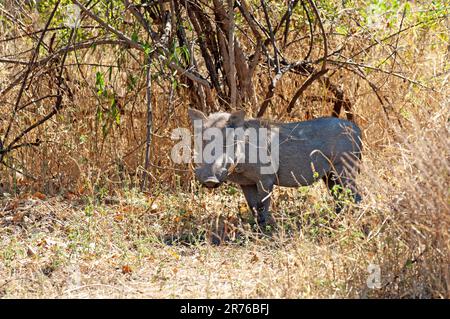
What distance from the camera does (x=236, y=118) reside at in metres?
6.70

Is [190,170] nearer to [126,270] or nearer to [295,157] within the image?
[295,157]

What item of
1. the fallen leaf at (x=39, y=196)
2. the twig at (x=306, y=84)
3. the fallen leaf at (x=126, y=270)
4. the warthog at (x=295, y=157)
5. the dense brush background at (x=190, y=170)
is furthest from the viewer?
the twig at (x=306, y=84)

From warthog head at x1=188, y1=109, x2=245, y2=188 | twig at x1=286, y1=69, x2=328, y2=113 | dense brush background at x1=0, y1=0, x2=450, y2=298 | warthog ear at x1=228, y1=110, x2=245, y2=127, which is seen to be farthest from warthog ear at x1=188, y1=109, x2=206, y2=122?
twig at x1=286, y1=69, x2=328, y2=113

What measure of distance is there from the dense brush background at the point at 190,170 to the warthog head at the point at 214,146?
1.31 feet

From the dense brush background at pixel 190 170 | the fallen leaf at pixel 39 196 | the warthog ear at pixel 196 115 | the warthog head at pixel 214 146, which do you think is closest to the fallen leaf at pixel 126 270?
the dense brush background at pixel 190 170

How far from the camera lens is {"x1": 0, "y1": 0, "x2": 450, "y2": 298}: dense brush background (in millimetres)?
5082

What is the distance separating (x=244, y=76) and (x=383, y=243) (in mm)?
3269

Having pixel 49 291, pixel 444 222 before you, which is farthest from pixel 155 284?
pixel 444 222

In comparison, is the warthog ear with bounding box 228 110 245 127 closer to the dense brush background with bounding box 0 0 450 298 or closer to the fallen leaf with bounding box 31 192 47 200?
the dense brush background with bounding box 0 0 450 298

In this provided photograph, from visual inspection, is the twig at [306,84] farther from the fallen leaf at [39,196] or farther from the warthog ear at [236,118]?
the fallen leaf at [39,196]

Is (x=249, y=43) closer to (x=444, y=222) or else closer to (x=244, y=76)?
(x=244, y=76)

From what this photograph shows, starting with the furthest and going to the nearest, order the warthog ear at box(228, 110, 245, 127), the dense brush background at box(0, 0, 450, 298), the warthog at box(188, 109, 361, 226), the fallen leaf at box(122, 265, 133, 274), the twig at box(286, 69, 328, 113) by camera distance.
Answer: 1. the twig at box(286, 69, 328, 113)
2. the warthog at box(188, 109, 361, 226)
3. the warthog ear at box(228, 110, 245, 127)
4. the fallen leaf at box(122, 265, 133, 274)
5. the dense brush background at box(0, 0, 450, 298)

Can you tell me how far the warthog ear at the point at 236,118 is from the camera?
263 inches

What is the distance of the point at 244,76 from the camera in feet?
26.6
